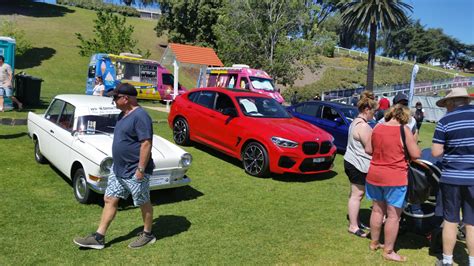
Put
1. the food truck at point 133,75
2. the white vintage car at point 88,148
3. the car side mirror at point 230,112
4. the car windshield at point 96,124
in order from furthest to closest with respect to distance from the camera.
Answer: the food truck at point 133,75, the car side mirror at point 230,112, the car windshield at point 96,124, the white vintage car at point 88,148

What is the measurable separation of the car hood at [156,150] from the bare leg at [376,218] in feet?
9.42

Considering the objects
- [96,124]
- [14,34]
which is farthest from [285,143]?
[14,34]

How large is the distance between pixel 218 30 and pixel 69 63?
1551 cm

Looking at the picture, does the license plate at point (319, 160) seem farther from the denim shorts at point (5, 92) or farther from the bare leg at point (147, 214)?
the denim shorts at point (5, 92)

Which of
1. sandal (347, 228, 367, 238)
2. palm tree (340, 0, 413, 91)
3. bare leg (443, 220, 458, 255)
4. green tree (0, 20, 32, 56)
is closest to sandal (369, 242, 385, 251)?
sandal (347, 228, 367, 238)

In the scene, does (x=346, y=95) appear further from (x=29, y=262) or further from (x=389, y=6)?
(x=29, y=262)

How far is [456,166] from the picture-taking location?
3.96 meters

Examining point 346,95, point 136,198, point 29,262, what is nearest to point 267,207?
point 136,198

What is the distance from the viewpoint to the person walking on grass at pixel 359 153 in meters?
4.79

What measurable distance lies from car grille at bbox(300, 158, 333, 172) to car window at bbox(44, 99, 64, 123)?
179 inches

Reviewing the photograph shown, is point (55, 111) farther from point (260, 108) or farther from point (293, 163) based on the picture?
point (293, 163)

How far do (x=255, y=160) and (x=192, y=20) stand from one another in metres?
35.0

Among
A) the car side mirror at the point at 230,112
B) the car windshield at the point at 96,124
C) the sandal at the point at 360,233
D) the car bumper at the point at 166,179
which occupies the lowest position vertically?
the sandal at the point at 360,233

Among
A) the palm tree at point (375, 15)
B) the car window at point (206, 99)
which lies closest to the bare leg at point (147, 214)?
the car window at point (206, 99)
